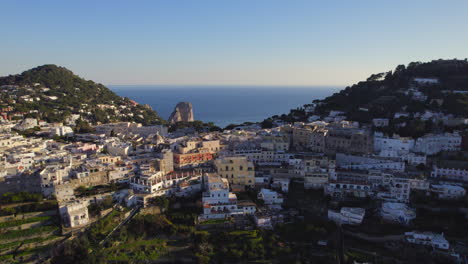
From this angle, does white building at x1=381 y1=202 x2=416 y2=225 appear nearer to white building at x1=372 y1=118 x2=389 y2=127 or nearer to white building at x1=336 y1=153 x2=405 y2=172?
white building at x1=336 y1=153 x2=405 y2=172

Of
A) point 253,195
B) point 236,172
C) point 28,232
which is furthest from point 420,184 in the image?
point 28,232

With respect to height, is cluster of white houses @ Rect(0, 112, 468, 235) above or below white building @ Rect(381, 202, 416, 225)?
above

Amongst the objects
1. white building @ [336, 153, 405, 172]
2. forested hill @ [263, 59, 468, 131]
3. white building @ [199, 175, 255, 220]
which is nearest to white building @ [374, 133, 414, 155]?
white building @ [336, 153, 405, 172]

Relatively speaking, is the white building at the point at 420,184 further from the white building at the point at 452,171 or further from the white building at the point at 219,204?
the white building at the point at 219,204

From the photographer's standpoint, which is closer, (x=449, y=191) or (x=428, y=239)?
Answer: (x=428, y=239)

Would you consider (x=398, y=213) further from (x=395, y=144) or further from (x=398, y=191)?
(x=395, y=144)

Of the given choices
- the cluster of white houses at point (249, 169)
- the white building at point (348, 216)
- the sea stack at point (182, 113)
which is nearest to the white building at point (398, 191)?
the cluster of white houses at point (249, 169)

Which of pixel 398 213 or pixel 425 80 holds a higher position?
pixel 425 80
